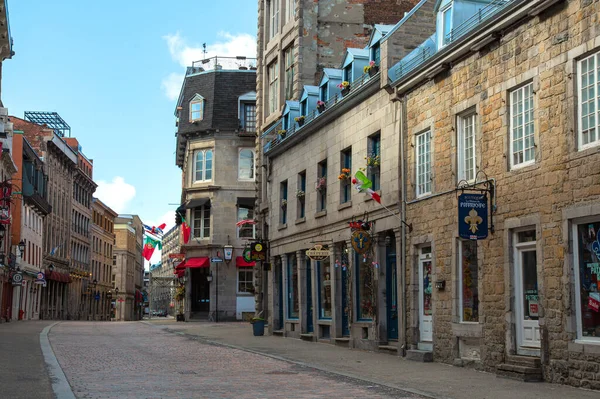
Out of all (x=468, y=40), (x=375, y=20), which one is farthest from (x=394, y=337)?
(x=375, y=20)

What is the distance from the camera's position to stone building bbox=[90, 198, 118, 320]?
303 feet

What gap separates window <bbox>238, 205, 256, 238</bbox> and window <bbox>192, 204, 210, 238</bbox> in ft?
6.57

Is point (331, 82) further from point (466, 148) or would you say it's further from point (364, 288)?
point (466, 148)

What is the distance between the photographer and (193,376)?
15.4m

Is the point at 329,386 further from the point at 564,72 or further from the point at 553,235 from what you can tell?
the point at 564,72

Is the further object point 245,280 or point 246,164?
point 246,164

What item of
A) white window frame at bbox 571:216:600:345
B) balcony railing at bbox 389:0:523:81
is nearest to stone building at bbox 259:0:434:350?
balcony railing at bbox 389:0:523:81

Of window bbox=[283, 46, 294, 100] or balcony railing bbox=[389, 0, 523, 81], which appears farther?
window bbox=[283, 46, 294, 100]

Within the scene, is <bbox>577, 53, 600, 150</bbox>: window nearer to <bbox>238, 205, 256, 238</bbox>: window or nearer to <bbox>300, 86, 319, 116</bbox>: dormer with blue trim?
<bbox>300, 86, 319, 116</bbox>: dormer with blue trim

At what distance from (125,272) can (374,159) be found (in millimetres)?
93928

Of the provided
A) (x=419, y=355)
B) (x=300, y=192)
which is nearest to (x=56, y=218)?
(x=300, y=192)

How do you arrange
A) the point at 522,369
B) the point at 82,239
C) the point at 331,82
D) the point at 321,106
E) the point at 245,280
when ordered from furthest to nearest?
the point at 82,239, the point at 245,280, the point at 331,82, the point at 321,106, the point at 522,369

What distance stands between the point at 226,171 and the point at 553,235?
4014cm

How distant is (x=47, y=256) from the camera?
7081 cm
